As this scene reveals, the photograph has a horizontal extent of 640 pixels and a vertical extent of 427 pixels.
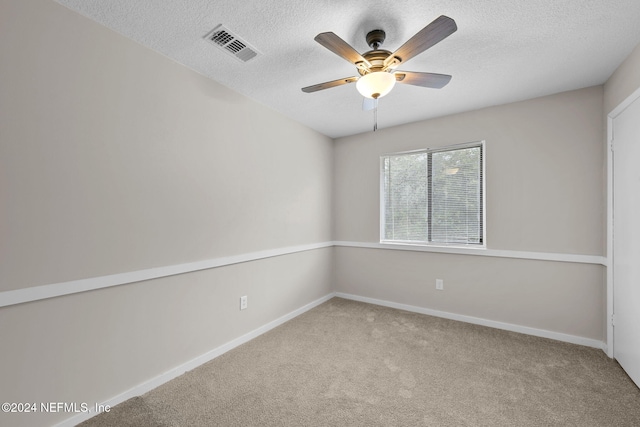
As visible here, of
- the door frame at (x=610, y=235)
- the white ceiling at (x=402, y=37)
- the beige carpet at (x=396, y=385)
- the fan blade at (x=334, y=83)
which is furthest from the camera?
the door frame at (x=610, y=235)

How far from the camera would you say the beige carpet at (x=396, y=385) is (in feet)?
5.36

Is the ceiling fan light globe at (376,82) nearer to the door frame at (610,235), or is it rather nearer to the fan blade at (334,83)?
the fan blade at (334,83)

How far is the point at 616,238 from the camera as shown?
7.20 ft

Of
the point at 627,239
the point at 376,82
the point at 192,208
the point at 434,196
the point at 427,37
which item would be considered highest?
the point at 427,37

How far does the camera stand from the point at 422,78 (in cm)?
182

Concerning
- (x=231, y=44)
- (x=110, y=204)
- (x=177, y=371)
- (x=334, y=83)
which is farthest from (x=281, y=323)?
(x=231, y=44)

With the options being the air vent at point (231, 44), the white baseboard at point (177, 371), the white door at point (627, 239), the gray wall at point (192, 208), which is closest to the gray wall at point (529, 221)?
the gray wall at point (192, 208)

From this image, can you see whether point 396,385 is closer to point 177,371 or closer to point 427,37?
point 177,371

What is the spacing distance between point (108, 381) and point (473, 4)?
313 centimetres

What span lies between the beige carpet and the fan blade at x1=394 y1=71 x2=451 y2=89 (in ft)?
7.02

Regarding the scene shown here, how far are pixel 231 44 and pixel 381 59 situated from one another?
102 centimetres

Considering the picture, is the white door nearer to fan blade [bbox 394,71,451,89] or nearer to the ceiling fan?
fan blade [bbox 394,71,451,89]

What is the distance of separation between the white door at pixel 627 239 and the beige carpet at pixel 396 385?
22 cm

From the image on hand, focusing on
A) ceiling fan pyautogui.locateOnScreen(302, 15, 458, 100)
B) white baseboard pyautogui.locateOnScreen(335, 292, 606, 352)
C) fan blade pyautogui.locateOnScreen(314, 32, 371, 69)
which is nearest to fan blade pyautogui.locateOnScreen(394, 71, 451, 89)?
ceiling fan pyautogui.locateOnScreen(302, 15, 458, 100)
